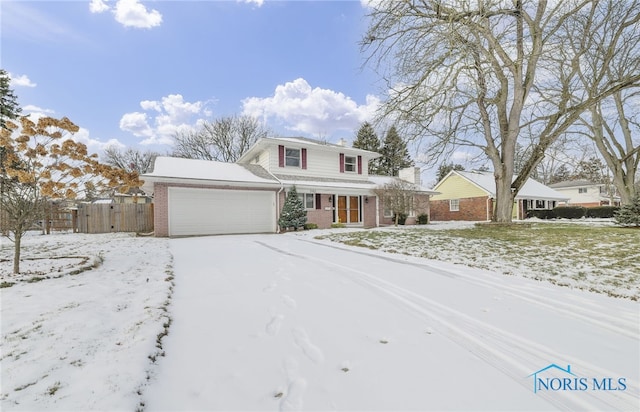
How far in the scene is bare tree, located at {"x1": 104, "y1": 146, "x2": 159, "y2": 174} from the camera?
31.5 m

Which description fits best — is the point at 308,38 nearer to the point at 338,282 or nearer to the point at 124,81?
the point at 124,81

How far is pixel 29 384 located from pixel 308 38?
14129 mm

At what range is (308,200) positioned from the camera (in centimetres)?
1535

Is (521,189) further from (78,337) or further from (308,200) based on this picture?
(78,337)

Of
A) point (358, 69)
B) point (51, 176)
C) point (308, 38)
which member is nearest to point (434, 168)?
point (358, 69)

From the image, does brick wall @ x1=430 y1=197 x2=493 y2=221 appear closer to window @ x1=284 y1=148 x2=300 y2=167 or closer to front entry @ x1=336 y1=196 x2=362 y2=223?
front entry @ x1=336 y1=196 x2=362 y2=223

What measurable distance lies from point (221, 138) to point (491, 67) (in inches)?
1008

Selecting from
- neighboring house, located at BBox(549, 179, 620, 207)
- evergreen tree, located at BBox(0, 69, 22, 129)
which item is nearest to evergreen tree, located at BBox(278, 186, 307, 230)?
evergreen tree, located at BBox(0, 69, 22, 129)

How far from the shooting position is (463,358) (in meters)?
2.17

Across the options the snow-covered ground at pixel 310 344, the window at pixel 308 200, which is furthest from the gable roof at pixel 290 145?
the snow-covered ground at pixel 310 344

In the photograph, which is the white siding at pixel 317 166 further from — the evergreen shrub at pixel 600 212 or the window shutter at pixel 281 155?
the evergreen shrub at pixel 600 212

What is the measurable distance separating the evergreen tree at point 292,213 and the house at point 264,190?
19.8 inches

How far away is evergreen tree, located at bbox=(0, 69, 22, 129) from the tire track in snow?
21.4 m

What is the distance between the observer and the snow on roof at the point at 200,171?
12469mm
